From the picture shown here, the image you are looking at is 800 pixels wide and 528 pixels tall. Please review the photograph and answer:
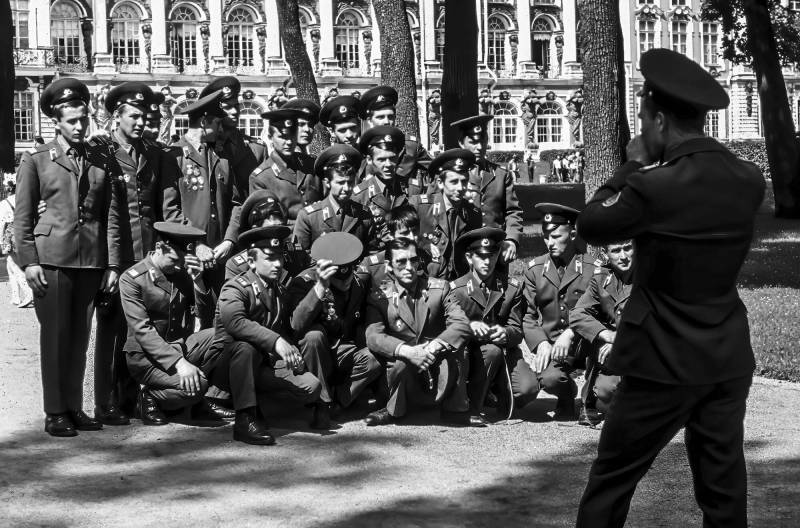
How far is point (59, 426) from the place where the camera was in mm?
7453

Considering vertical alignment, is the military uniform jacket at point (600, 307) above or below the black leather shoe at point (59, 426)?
above

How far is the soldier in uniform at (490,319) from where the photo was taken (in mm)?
8125

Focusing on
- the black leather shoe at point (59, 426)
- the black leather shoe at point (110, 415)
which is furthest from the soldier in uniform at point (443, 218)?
the black leather shoe at point (59, 426)

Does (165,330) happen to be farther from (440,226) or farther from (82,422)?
(440,226)

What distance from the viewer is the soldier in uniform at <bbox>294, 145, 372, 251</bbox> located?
28.3ft

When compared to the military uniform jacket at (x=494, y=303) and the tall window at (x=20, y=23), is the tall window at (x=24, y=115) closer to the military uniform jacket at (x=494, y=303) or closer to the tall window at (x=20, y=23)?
the tall window at (x=20, y=23)

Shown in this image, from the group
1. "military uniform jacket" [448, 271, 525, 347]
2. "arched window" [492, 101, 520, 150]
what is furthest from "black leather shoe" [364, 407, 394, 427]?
"arched window" [492, 101, 520, 150]

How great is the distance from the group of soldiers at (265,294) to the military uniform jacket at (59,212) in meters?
0.01

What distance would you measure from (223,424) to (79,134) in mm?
2063

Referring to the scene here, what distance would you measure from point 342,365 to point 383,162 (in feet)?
6.36

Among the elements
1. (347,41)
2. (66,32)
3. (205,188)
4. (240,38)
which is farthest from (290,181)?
(347,41)

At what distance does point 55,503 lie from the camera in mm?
5996

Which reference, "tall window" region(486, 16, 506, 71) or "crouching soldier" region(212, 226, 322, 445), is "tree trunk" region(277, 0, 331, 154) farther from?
"tall window" region(486, 16, 506, 71)

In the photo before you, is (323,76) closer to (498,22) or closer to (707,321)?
(498,22)
